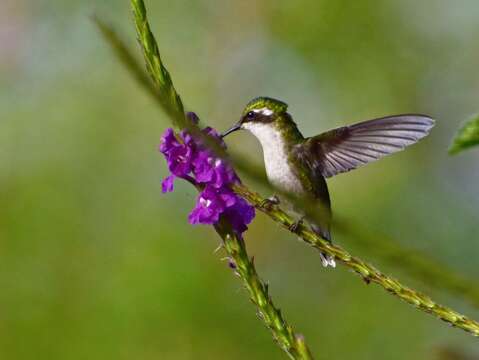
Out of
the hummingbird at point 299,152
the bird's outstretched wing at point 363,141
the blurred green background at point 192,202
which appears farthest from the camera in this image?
the blurred green background at point 192,202

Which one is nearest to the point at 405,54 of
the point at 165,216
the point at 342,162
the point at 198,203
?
the point at 165,216

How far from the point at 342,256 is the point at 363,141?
0.81 m

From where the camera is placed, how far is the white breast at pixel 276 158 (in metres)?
2.61

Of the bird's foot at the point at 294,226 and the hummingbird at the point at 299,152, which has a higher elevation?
the hummingbird at the point at 299,152

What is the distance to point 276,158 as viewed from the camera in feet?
8.61

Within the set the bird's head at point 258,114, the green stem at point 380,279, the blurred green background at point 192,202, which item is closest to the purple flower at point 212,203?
the green stem at point 380,279

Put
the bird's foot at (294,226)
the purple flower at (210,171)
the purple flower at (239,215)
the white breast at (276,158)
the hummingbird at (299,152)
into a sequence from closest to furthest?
the bird's foot at (294,226) < the purple flower at (210,171) < the purple flower at (239,215) < the hummingbird at (299,152) < the white breast at (276,158)

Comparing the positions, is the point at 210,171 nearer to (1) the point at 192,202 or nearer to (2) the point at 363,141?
(2) the point at 363,141

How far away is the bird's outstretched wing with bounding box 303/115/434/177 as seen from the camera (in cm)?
203

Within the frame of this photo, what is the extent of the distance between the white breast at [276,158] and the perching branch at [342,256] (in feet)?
2.41

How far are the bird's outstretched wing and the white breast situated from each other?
0.10m

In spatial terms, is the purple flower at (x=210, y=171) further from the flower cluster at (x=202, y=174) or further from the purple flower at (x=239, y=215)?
the purple flower at (x=239, y=215)

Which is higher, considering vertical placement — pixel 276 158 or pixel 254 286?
pixel 276 158

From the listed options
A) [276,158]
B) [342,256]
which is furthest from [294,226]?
[276,158]
